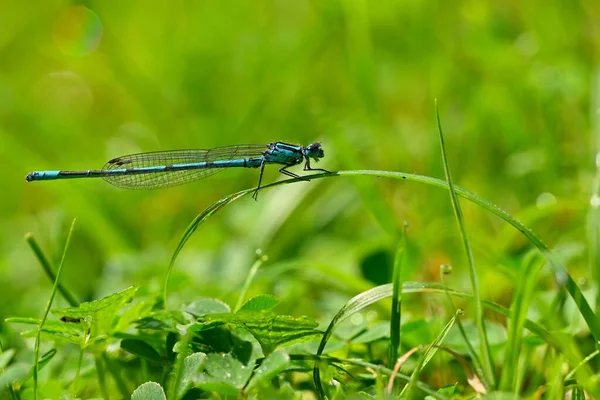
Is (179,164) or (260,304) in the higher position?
(179,164)

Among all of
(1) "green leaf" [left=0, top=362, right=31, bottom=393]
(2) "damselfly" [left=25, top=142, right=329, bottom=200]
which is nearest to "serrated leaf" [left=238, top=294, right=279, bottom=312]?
(1) "green leaf" [left=0, top=362, right=31, bottom=393]

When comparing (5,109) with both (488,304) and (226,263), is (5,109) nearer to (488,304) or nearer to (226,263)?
(226,263)

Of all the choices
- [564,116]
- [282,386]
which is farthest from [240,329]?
[564,116]

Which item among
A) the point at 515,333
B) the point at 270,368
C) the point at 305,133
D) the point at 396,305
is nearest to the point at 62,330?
the point at 270,368

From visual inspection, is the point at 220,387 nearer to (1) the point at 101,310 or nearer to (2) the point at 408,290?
(1) the point at 101,310

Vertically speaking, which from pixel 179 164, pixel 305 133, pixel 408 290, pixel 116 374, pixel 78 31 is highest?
pixel 78 31

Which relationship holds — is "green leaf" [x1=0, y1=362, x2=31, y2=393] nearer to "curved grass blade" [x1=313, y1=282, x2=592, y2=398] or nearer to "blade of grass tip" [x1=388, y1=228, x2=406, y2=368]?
"curved grass blade" [x1=313, y1=282, x2=592, y2=398]

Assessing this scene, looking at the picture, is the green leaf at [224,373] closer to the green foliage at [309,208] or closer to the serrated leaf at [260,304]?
A: the green foliage at [309,208]
